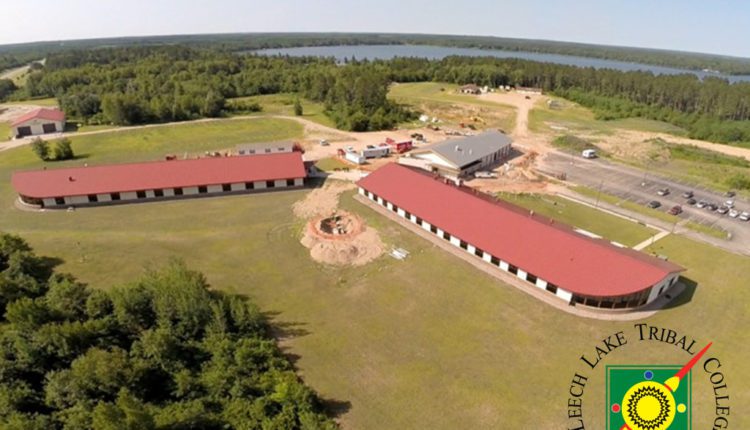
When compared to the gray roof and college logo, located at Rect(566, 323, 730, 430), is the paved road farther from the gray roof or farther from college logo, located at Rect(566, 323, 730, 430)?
college logo, located at Rect(566, 323, 730, 430)

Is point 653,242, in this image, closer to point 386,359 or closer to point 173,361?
point 386,359

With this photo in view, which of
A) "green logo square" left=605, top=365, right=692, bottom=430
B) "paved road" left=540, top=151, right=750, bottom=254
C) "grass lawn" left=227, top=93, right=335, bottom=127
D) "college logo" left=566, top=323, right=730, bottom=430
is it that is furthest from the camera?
"grass lawn" left=227, top=93, right=335, bottom=127

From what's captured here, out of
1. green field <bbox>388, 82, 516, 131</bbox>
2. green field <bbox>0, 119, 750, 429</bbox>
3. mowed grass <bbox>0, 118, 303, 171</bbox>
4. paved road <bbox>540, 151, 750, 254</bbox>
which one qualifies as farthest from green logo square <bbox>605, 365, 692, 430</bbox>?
green field <bbox>388, 82, 516, 131</bbox>

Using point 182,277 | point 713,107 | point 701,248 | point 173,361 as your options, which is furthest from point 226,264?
point 713,107

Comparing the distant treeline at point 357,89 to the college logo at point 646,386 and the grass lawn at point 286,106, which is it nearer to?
the grass lawn at point 286,106

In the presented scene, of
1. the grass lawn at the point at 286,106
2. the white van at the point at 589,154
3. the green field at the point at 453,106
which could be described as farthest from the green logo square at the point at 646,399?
the grass lawn at the point at 286,106

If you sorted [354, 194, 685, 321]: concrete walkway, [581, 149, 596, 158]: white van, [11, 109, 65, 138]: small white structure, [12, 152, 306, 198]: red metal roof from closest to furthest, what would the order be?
1. [354, 194, 685, 321]: concrete walkway
2. [12, 152, 306, 198]: red metal roof
3. [581, 149, 596, 158]: white van
4. [11, 109, 65, 138]: small white structure
